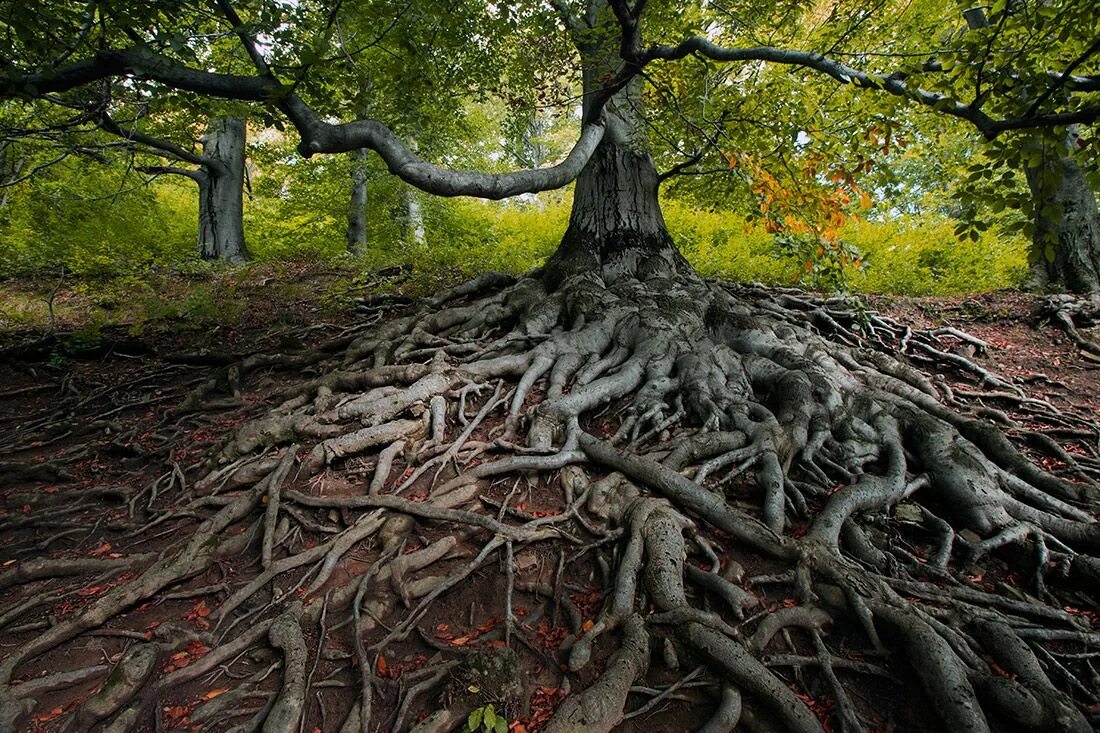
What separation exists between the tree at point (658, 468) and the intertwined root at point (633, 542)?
0.06ft

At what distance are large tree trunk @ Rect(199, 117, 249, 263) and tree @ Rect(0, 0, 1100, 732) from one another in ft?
22.6

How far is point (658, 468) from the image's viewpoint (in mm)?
3387

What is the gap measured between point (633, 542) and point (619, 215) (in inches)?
204

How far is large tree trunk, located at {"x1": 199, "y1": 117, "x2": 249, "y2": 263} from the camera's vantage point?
35.1ft

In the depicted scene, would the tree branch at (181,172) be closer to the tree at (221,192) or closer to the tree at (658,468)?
the tree at (221,192)

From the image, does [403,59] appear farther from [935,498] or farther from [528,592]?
[935,498]

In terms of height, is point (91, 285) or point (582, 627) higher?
point (91, 285)

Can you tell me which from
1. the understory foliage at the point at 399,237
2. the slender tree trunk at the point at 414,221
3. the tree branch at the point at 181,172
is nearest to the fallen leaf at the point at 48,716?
the understory foliage at the point at 399,237

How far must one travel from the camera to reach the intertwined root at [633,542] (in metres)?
2.25

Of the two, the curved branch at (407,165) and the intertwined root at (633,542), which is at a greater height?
the curved branch at (407,165)

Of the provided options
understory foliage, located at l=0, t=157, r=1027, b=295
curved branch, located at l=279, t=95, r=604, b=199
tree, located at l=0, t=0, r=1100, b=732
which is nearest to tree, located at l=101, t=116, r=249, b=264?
understory foliage, located at l=0, t=157, r=1027, b=295

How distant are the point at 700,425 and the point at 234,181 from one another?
1165cm

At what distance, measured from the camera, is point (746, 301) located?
707 centimetres

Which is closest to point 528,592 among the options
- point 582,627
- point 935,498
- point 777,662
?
point 582,627
